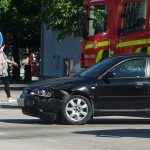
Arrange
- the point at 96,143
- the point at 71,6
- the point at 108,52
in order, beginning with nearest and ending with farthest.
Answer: the point at 96,143 → the point at 108,52 → the point at 71,6

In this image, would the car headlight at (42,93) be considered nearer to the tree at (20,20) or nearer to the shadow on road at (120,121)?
the shadow on road at (120,121)

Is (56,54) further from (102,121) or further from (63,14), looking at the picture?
(102,121)

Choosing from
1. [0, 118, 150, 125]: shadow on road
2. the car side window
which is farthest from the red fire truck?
the car side window

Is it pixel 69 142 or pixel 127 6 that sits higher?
pixel 127 6

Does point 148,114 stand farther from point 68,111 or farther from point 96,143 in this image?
point 96,143

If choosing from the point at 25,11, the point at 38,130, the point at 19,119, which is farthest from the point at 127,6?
the point at 25,11

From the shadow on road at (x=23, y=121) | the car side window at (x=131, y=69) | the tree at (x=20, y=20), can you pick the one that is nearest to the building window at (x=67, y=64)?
the tree at (x=20, y=20)

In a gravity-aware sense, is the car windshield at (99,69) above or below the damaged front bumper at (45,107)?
above

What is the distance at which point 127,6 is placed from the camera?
18.8 m

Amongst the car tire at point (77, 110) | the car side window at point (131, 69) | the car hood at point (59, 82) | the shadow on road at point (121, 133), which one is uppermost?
the car side window at point (131, 69)

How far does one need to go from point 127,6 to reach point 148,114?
5.44 metres

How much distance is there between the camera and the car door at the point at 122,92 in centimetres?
1406

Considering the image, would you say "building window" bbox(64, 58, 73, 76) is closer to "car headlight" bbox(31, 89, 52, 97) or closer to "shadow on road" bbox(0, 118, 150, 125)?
"shadow on road" bbox(0, 118, 150, 125)

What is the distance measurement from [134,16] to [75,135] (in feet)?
24.1
